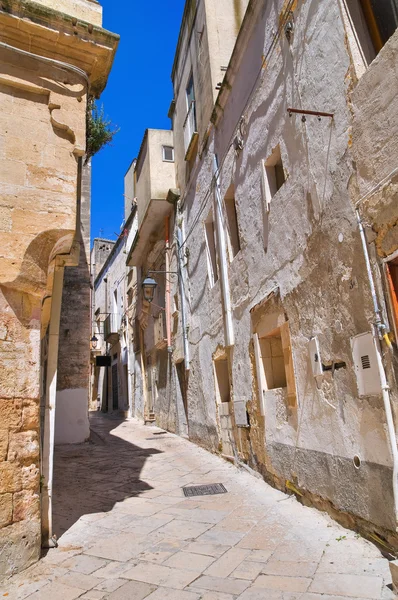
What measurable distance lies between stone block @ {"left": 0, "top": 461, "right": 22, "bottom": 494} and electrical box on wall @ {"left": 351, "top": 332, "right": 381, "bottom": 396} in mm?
2745

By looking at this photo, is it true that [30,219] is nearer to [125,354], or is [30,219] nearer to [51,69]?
[51,69]

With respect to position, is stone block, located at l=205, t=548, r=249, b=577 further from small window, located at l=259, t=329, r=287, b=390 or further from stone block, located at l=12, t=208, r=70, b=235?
stone block, located at l=12, t=208, r=70, b=235

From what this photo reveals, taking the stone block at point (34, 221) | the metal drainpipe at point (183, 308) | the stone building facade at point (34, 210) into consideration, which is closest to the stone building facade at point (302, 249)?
the metal drainpipe at point (183, 308)

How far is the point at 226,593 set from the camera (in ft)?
9.09

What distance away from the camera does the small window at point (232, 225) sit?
723 centimetres

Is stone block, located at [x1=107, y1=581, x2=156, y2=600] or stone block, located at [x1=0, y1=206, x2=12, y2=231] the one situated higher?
stone block, located at [x1=0, y1=206, x2=12, y2=231]

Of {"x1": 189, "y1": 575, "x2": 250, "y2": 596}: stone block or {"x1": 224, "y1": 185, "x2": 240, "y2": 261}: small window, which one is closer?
{"x1": 189, "y1": 575, "x2": 250, "y2": 596}: stone block

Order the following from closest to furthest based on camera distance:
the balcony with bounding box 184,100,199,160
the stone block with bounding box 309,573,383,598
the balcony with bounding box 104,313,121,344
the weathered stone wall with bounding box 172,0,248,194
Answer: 1. the stone block with bounding box 309,573,383,598
2. the weathered stone wall with bounding box 172,0,248,194
3. the balcony with bounding box 184,100,199,160
4. the balcony with bounding box 104,313,121,344

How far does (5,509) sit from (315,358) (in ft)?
9.49

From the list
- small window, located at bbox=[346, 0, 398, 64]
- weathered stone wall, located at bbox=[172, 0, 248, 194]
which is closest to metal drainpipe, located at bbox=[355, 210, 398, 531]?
small window, located at bbox=[346, 0, 398, 64]

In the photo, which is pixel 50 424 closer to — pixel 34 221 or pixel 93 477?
pixel 34 221

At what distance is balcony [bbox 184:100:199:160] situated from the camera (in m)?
9.25

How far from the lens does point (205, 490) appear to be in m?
5.55

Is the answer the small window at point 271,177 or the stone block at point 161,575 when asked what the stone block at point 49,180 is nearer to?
the small window at point 271,177
